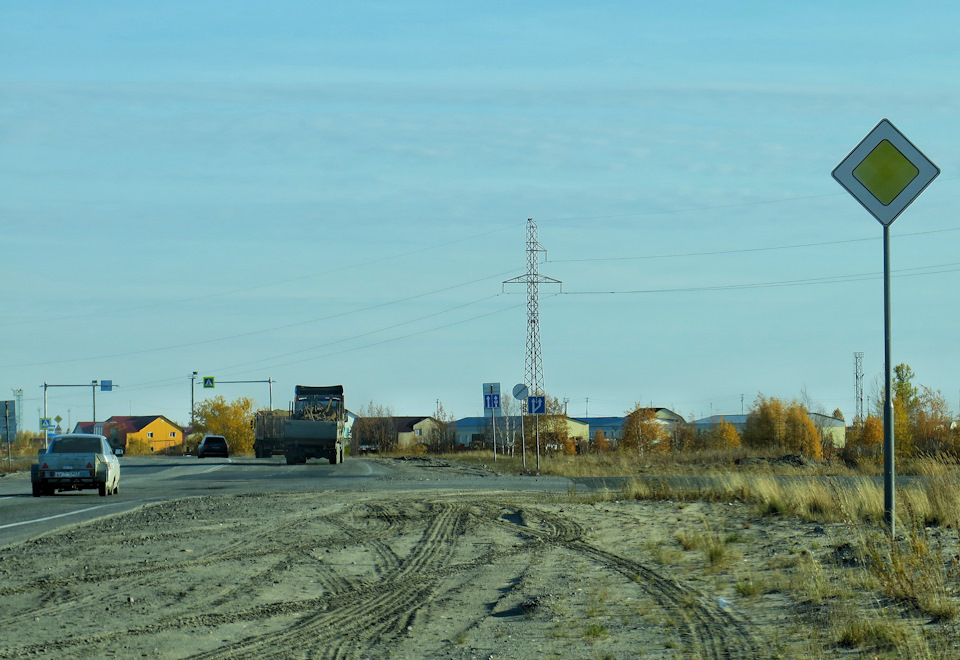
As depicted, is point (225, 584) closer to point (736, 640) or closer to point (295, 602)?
point (295, 602)

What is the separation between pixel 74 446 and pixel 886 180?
2172cm

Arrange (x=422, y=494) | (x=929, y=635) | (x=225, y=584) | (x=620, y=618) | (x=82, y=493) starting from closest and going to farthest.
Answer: (x=929, y=635) < (x=620, y=618) < (x=225, y=584) < (x=422, y=494) < (x=82, y=493)

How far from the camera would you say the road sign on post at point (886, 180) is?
390 inches

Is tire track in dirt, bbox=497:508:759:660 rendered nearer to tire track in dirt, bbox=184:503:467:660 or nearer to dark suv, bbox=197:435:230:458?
tire track in dirt, bbox=184:503:467:660

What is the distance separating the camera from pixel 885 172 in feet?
32.9

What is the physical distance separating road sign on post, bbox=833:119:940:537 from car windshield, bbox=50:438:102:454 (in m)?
20.9

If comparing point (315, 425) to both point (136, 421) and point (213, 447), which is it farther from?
point (136, 421)

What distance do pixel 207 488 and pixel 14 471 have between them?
76.4 ft

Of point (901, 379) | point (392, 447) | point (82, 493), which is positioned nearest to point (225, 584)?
point (82, 493)

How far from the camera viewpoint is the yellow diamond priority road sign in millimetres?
9922

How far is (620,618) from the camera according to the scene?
792 cm

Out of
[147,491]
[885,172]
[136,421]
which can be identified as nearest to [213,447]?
[147,491]

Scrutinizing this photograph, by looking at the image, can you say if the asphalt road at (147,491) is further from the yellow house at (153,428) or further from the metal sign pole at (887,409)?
the yellow house at (153,428)

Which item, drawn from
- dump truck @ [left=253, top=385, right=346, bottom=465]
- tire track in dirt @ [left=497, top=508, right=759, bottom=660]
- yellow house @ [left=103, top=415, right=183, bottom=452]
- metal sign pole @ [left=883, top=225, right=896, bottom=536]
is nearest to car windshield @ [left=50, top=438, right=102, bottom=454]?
tire track in dirt @ [left=497, top=508, right=759, bottom=660]
